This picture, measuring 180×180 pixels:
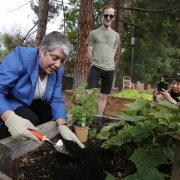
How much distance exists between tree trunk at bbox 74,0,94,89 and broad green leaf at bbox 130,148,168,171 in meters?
3.65

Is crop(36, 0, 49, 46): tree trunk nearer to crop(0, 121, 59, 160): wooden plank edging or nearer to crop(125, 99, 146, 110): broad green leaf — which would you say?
crop(0, 121, 59, 160): wooden plank edging

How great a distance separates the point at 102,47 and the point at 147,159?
2.21 meters

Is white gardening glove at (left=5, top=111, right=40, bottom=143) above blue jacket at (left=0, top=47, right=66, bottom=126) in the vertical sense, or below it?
below

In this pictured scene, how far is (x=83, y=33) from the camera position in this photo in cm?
408

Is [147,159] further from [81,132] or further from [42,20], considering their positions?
[42,20]

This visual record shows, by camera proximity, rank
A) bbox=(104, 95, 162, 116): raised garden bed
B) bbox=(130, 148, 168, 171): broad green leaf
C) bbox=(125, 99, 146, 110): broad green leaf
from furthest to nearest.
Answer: bbox=(104, 95, 162, 116): raised garden bed < bbox=(125, 99, 146, 110): broad green leaf < bbox=(130, 148, 168, 171): broad green leaf

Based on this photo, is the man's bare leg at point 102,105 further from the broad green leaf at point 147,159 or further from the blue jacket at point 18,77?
the broad green leaf at point 147,159

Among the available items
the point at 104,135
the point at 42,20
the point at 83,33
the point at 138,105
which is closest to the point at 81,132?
the point at 104,135

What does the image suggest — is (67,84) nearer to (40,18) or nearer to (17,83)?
(40,18)

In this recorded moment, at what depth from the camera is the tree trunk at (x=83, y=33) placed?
4.03 meters

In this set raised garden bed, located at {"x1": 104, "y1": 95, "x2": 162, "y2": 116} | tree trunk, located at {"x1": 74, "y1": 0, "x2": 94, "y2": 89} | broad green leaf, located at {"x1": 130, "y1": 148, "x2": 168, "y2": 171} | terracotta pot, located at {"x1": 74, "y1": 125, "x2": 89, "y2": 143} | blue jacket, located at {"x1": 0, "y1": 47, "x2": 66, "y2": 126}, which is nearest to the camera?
broad green leaf, located at {"x1": 130, "y1": 148, "x2": 168, "y2": 171}

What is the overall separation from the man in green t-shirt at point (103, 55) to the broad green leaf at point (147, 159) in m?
1.84

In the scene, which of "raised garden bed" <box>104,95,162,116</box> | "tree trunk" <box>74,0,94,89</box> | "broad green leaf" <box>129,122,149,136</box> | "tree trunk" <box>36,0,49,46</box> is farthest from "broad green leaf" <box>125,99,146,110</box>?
"tree trunk" <box>36,0,49,46</box>

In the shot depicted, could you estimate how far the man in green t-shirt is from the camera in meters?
2.61
